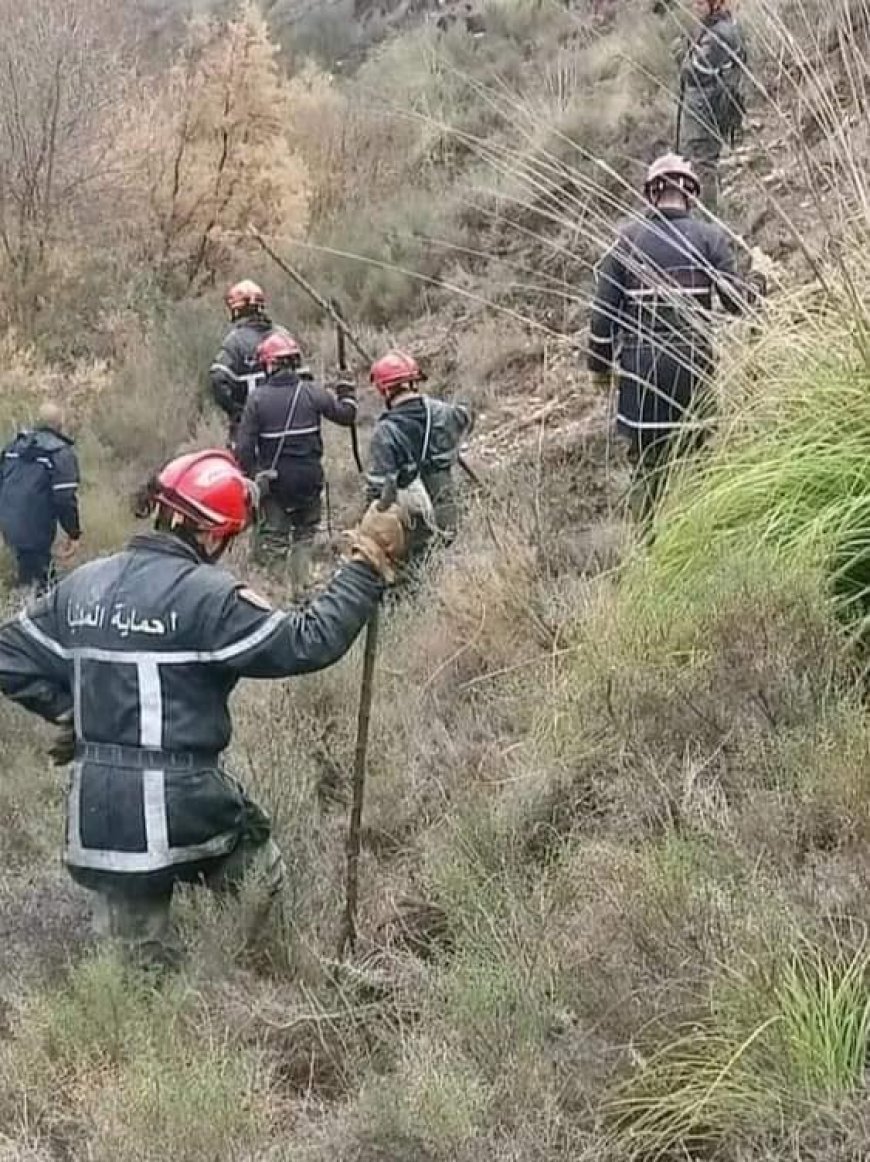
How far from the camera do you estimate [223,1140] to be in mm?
3533

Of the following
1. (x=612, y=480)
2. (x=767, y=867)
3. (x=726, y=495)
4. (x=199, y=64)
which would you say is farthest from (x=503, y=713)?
(x=199, y=64)

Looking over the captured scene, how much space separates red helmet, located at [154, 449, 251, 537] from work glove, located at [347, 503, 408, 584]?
0.42 m

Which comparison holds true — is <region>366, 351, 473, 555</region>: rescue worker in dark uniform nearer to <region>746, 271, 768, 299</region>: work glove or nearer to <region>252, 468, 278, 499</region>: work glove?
<region>252, 468, 278, 499</region>: work glove

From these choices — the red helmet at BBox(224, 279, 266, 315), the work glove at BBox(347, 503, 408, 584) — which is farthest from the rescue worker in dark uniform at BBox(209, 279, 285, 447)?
the work glove at BBox(347, 503, 408, 584)

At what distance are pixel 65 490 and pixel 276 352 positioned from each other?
1597 millimetres

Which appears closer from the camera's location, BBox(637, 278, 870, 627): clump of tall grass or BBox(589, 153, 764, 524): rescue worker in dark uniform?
BBox(637, 278, 870, 627): clump of tall grass

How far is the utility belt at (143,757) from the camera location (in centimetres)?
464

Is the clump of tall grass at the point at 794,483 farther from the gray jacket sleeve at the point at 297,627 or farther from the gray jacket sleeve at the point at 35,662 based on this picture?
the gray jacket sleeve at the point at 35,662

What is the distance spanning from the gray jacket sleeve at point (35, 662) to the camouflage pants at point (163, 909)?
0.58 m

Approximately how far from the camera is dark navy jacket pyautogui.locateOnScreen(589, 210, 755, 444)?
20.6 ft

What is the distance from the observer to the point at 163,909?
15.9 feet

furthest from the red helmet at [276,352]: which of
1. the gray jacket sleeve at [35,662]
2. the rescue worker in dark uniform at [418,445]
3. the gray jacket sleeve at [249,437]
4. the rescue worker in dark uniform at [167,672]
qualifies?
the gray jacket sleeve at [35,662]

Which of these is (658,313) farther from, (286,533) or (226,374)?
(226,374)

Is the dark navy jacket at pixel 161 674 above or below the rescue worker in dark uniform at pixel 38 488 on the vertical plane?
above
